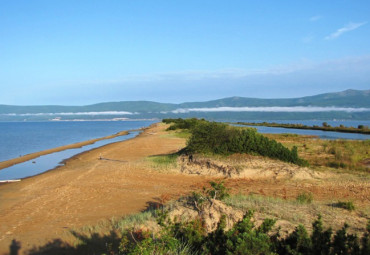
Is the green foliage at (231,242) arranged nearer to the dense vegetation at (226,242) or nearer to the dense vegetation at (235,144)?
the dense vegetation at (226,242)

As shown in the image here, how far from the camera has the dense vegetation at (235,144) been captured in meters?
14.9

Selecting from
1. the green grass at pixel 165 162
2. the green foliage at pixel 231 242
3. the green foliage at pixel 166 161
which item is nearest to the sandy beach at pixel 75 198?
the green grass at pixel 165 162

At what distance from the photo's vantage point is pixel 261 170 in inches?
551

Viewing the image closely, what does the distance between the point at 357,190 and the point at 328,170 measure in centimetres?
394

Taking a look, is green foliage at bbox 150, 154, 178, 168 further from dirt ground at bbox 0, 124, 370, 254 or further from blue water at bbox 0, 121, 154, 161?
blue water at bbox 0, 121, 154, 161

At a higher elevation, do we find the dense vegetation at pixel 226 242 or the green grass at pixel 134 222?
the dense vegetation at pixel 226 242

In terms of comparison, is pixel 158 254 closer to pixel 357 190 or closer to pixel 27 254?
pixel 27 254

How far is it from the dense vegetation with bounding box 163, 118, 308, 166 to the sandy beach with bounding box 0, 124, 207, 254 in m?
1.87

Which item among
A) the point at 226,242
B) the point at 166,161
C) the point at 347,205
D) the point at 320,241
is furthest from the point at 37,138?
the point at 320,241

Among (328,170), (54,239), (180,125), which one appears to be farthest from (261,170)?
A: (180,125)

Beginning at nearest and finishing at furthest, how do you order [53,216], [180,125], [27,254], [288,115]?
[27,254], [53,216], [180,125], [288,115]

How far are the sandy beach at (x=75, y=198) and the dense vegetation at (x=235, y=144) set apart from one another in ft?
6.13

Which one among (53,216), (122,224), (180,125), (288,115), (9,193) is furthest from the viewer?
(288,115)

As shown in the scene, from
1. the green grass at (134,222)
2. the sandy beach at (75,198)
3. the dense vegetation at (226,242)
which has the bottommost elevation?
the sandy beach at (75,198)
